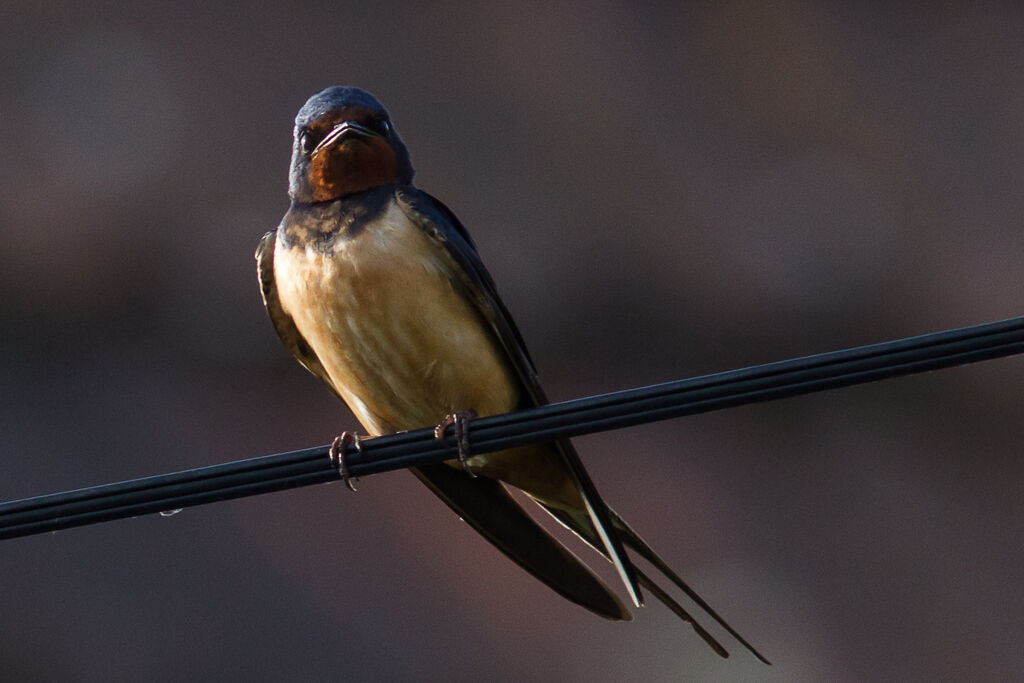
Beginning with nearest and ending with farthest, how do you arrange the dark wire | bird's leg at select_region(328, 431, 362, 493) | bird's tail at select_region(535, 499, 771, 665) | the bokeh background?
the dark wire → bird's leg at select_region(328, 431, 362, 493) → bird's tail at select_region(535, 499, 771, 665) → the bokeh background

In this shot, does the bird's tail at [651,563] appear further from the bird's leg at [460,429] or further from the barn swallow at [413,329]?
the bird's leg at [460,429]

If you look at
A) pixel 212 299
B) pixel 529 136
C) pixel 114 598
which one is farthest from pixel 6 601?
pixel 529 136

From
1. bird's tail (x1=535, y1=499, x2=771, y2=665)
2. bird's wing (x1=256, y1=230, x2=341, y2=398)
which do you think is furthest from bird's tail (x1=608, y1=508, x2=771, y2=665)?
bird's wing (x1=256, y1=230, x2=341, y2=398)

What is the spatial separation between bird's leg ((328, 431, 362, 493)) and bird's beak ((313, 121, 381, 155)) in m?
1.00

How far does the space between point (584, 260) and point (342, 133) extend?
907 centimetres

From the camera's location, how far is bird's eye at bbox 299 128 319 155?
4309 millimetres

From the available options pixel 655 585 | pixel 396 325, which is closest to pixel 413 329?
pixel 396 325

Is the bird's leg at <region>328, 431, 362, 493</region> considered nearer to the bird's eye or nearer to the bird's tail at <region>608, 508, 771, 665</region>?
the bird's tail at <region>608, 508, 771, 665</region>

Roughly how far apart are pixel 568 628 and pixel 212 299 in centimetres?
483

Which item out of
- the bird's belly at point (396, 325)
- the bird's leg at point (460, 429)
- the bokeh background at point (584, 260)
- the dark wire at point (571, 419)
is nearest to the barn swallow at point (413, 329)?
the bird's belly at point (396, 325)

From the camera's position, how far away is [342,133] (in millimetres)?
4168

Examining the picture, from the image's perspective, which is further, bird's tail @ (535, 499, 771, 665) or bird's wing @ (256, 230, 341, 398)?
bird's wing @ (256, 230, 341, 398)

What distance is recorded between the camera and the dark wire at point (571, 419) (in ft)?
7.96

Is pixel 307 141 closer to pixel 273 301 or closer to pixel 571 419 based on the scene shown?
pixel 273 301
